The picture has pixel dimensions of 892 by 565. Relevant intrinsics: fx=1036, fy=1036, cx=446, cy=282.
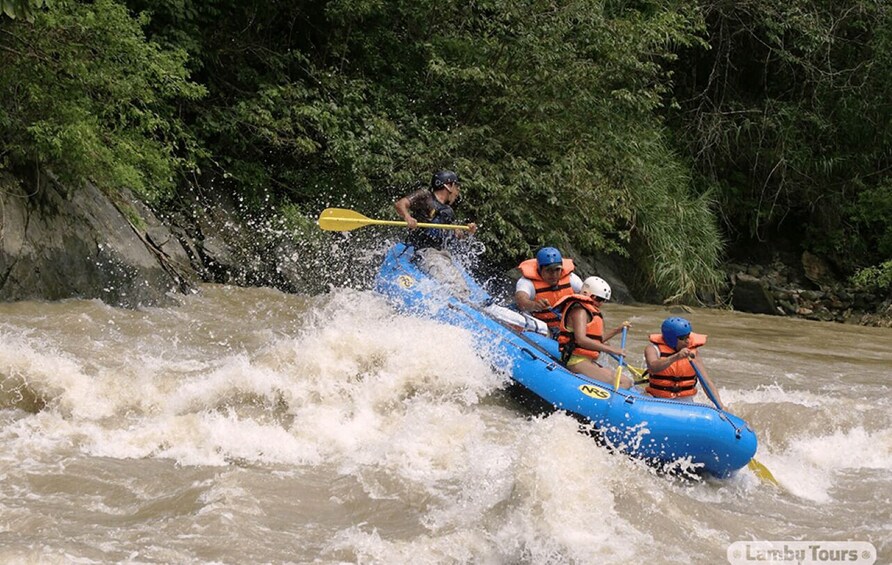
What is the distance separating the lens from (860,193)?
1495cm

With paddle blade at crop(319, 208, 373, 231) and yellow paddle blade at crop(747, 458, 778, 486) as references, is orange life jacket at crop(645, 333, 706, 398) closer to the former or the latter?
yellow paddle blade at crop(747, 458, 778, 486)

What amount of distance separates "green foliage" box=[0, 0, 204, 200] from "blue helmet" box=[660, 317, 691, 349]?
14.3 ft

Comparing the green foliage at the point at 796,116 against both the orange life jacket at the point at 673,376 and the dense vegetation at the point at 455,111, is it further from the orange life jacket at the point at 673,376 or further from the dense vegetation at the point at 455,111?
the orange life jacket at the point at 673,376

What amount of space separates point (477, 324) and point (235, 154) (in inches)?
198

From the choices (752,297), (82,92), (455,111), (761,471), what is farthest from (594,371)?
(752,297)

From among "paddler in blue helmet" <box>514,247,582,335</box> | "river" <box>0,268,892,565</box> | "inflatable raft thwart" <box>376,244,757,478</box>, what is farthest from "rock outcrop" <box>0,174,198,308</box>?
"paddler in blue helmet" <box>514,247,582,335</box>

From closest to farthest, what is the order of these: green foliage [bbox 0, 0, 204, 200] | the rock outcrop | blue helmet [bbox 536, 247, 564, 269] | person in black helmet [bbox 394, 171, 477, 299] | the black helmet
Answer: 1. blue helmet [bbox 536, 247, 564, 269]
2. green foliage [bbox 0, 0, 204, 200]
3. the rock outcrop
4. person in black helmet [bbox 394, 171, 477, 299]
5. the black helmet

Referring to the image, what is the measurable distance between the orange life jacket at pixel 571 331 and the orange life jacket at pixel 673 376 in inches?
17.1

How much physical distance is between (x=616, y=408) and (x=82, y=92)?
478 centimetres

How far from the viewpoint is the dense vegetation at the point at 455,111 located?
7.93 m

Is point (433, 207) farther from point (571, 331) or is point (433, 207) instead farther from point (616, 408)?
point (616, 408)

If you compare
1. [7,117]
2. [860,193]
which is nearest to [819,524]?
[7,117]

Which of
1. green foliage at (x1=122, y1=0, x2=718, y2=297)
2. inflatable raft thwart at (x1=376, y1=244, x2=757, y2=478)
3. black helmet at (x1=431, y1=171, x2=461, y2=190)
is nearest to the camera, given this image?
inflatable raft thwart at (x1=376, y1=244, x2=757, y2=478)

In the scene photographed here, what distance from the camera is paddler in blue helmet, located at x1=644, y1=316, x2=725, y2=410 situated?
18.9 ft
